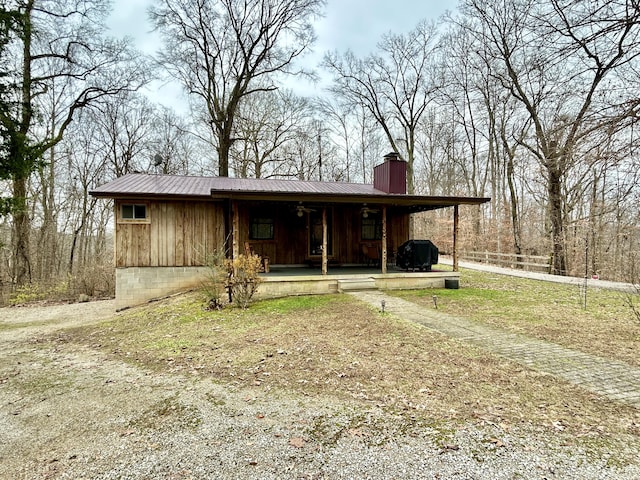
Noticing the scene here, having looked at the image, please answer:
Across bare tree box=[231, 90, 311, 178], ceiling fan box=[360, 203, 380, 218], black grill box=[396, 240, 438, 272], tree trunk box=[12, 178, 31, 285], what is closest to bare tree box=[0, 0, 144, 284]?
tree trunk box=[12, 178, 31, 285]

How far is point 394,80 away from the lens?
2025 centimetres

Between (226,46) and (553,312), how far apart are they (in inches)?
740

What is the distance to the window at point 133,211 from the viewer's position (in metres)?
9.67

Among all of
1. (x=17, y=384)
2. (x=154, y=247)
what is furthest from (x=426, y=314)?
(x=154, y=247)

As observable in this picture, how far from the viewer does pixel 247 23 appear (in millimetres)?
17547

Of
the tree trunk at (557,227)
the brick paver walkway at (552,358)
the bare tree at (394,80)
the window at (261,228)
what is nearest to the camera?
the brick paver walkway at (552,358)

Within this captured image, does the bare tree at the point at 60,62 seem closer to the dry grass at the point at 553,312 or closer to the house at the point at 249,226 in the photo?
the house at the point at 249,226

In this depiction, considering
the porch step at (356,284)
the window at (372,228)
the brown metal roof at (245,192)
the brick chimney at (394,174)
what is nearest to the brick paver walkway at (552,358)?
the porch step at (356,284)

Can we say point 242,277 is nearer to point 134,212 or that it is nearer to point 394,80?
point 134,212

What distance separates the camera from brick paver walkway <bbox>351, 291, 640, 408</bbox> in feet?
11.8

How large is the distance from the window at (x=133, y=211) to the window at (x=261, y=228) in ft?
10.4

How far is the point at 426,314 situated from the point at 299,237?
5.81 m

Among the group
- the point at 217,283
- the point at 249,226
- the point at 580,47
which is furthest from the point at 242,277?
the point at 580,47

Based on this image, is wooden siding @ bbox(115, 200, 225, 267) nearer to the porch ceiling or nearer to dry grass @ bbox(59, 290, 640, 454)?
the porch ceiling
